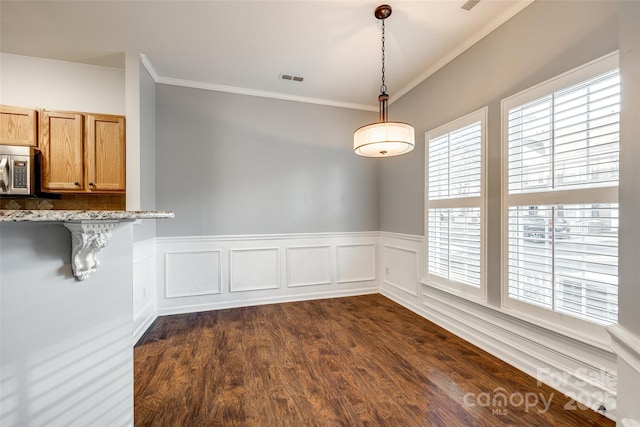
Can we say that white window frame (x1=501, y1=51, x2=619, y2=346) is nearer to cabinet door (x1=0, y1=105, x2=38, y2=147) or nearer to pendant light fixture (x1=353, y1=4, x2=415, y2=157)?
pendant light fixture (x1=353, y1=4, x2=415, y2=157)

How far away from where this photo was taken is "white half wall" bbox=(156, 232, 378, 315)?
337 cm

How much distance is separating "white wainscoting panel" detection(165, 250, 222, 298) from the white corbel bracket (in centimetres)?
233

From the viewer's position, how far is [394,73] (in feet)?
10.7

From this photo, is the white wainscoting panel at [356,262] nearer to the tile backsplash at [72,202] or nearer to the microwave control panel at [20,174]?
the tile backsplash at [72,202]

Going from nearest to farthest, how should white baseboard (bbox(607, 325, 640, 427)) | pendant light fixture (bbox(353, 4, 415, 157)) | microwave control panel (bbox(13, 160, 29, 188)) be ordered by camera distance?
white baseboard (bbox(607, 325, 640, 427)) → pendant light fixture (bbox(353, 4, 415, 157)) → microwave control panel (bbox(13, 160, 29, 188))

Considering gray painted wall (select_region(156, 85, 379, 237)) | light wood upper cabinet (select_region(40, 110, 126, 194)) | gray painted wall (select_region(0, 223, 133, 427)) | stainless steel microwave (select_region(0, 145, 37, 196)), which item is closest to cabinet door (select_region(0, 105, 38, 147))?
light wood upper cabinet (select_region(40, 110, 126, 194))

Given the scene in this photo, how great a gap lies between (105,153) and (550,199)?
13.4ft

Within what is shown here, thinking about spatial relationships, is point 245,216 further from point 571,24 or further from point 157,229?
point 571,24

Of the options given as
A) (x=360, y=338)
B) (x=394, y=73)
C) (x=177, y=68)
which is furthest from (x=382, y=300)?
(x=177, y=68)

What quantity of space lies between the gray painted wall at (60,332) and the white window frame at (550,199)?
8.92 feet

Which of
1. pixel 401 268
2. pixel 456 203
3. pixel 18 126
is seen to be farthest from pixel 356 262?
pixel 18 126

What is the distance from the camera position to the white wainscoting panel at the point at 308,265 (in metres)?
3.84

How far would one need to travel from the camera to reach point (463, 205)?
2.68 m

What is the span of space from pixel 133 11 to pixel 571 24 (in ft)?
11.1
